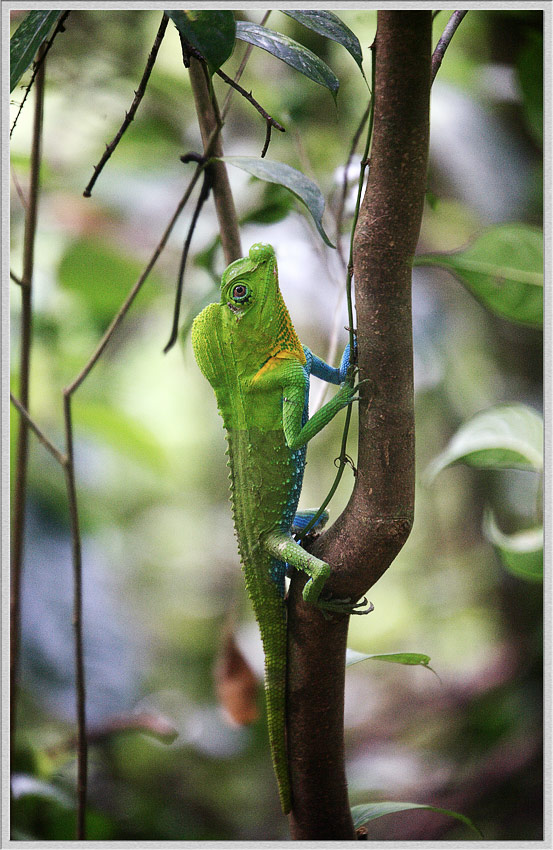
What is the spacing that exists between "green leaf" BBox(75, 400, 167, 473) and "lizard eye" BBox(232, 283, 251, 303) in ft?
2.82

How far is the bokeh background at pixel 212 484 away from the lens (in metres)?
1.26

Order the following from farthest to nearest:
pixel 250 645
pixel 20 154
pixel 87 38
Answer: pixel 250 645 → pixel 87 38 → pixel 20 154

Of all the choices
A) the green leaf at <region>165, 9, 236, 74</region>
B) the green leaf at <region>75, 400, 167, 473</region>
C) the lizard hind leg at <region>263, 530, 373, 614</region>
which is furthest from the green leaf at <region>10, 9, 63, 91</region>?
the green leaf at <region>75, 400, 167, 473</region>

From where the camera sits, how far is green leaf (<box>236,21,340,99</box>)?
2.00 feet

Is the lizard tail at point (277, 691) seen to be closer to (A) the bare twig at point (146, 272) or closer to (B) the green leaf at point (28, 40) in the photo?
(A) the bare twig at point (146, 272)

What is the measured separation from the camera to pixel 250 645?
163 centimetres

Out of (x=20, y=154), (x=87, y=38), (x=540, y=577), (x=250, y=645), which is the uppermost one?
(x=87, y=38)

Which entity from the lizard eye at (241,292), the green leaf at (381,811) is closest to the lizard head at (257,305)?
the lizard eye at (241,292)

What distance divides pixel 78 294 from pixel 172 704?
1035 millimetres

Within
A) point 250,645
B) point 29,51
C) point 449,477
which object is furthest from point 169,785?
point 29,51

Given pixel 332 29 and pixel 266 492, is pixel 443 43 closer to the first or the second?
pixel 332 29

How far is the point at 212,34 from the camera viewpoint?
53 centimetres

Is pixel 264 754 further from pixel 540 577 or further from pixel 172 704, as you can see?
pixel 540 577

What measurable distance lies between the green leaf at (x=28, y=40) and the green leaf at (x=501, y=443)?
692 mm
